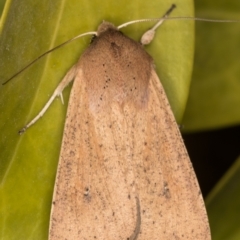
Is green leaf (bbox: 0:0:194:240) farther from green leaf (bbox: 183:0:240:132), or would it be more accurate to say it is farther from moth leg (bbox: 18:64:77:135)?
green leaf (bbox: 183:0:240:132)

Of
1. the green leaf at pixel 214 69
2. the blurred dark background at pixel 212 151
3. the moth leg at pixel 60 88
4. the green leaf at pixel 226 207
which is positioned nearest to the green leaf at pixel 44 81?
the moth leg at pixel 60 88

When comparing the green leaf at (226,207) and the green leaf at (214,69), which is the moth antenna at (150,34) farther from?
the green leaf at (226,207)

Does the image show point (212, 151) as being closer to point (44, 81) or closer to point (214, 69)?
point (214, 69)

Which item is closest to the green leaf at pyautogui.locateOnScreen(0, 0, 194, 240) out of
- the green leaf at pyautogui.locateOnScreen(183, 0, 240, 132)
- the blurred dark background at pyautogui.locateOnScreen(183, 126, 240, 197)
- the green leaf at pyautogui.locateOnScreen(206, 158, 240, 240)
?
the green leaf at pyautogui.locateOnScreen(183, 0, 240, 132)

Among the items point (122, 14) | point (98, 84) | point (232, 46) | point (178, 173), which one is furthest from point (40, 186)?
point (232, 46)

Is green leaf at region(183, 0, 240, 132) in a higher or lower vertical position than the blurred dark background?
higher

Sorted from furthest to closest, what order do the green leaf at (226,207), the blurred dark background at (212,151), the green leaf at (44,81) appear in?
the blurred dark background at (212,151) < the green leaf at (226,207) < the green leaf at (44,81)

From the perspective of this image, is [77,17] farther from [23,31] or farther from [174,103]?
[174,103]
